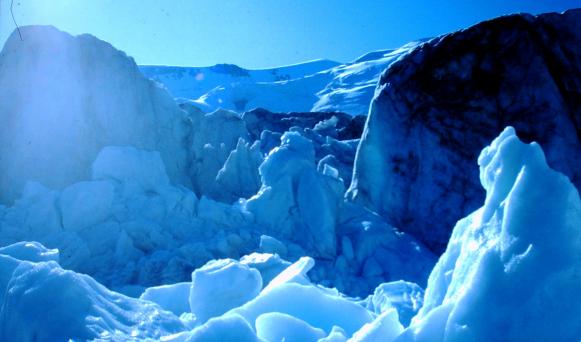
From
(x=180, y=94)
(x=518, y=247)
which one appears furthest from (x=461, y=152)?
(x=180, y=94)

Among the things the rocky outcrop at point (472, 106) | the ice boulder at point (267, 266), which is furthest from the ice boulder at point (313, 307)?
the rocky outcrop at point (472, 106)

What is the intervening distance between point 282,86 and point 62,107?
134 ft

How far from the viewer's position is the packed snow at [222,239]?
7.16 ft

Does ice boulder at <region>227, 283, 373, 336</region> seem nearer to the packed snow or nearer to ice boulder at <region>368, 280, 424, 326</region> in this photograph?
the packed snow

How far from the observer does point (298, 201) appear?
31.0ft

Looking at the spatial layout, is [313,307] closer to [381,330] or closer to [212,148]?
[381,330]

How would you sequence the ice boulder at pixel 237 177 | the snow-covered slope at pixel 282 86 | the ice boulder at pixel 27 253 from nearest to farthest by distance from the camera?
the ice boulder at pixel 27 253 → the ice boulder at pixel 237 177 → the snow-covered slope at pixel 282 86

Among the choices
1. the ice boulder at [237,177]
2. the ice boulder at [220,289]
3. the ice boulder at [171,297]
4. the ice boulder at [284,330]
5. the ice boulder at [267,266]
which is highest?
the ice boulder at [284,330]

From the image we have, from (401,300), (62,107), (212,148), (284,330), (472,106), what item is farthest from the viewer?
(212,148)

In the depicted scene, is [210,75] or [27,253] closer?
[27,253]

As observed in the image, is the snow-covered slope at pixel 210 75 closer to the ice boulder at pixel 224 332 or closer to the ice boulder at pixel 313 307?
the ice boulder at pixel 313 307

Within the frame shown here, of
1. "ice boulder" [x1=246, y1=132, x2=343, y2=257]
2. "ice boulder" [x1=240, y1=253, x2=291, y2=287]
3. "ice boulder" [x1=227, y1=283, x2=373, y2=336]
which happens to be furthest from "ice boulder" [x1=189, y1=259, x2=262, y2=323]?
"ice boulder" [x1=246, y1=132, x2=343, y2=257]

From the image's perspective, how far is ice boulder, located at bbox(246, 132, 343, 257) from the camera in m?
8.91

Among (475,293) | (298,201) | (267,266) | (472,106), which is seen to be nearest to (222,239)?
(298,201)
